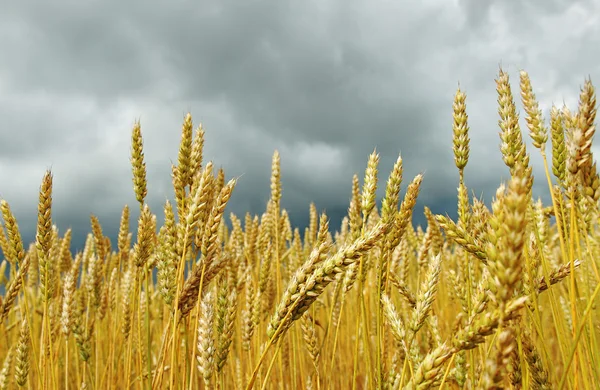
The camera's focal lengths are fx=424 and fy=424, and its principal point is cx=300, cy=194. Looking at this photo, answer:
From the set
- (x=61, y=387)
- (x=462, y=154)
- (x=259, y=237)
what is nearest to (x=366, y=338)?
(x=462, y=154)

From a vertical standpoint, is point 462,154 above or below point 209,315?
above

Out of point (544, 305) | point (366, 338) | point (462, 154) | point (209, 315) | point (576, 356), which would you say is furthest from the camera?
point (544, 305)

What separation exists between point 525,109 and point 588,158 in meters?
0.44

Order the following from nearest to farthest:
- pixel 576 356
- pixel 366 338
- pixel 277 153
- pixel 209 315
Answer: pixel 576 356
pixel 209 315
pixel 366 338
pixel 277 153

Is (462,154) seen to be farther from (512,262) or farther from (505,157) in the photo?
(512,262)

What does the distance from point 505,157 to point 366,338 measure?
0.81 metres

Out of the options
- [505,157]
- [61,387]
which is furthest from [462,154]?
[61,387]

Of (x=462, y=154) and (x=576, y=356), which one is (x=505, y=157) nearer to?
(x=462, y=154)

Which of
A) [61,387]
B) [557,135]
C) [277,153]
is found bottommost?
[61,387]

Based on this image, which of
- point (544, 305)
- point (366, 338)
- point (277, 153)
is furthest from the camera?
point (544, 305)

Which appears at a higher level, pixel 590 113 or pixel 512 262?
pixel 590 113

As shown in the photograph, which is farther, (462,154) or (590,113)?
(462,154)

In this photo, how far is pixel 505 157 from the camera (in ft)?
4.70

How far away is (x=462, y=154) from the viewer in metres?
1.68
